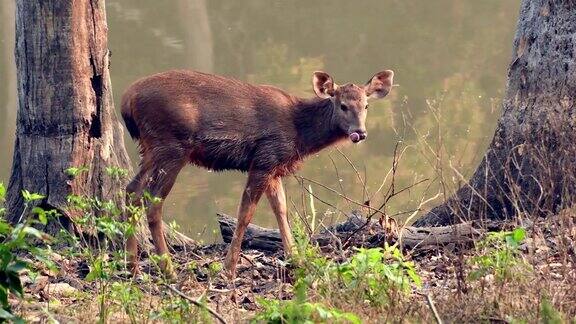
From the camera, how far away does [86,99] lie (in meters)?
10.3

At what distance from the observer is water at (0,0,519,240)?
64.0ft

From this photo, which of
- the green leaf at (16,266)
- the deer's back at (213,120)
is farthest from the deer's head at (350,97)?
the green leaf at (16,266)

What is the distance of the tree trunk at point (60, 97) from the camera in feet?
33.3

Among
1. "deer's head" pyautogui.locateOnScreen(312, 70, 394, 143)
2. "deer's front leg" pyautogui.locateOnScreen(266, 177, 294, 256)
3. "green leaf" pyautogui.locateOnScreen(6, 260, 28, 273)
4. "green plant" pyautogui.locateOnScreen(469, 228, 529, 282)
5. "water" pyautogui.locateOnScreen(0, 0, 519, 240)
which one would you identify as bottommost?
"water" pyautogui.locateOnScreen(0, 0, 519, 240)

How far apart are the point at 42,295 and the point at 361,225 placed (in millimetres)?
2690

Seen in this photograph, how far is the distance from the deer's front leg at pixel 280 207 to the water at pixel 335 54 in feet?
22.7

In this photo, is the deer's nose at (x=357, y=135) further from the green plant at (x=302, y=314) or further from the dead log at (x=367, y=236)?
the green plant at (x=302, y=314)

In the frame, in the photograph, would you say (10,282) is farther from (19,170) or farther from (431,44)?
(431,44)

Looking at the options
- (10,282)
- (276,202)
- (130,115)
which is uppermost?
(10,282)

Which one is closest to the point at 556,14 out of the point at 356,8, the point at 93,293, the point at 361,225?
the point at 361,225

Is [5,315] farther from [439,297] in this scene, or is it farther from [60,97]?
[60,97]

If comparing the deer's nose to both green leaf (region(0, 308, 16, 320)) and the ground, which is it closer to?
the ground

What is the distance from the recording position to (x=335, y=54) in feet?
78.8

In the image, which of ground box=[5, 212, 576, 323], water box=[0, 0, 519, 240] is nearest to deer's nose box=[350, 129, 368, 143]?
ground box=[5, 212, 576, 323]
